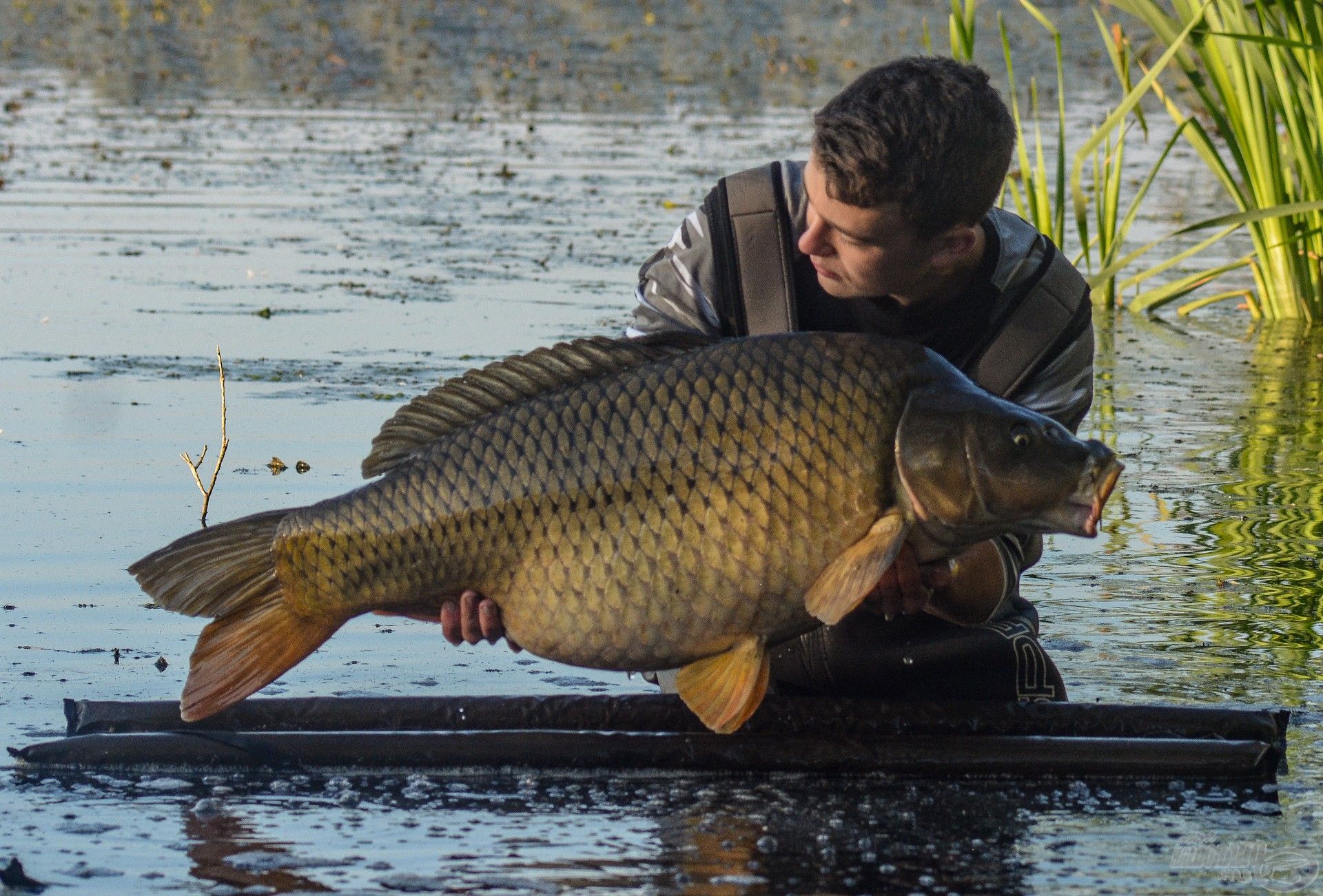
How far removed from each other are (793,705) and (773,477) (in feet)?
2.23

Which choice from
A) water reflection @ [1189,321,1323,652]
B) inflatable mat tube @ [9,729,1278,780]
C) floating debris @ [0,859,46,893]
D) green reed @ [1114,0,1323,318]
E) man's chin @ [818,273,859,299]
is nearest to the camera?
floating debris @ [0,859,46,893]

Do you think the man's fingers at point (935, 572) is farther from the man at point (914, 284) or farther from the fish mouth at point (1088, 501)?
the fish mouth at point (1088, 501)

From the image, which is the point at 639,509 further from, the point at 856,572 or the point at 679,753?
the point at 679,753

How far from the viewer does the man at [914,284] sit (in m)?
3.83

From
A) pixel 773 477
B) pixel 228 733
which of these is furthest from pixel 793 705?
pixel 228 733

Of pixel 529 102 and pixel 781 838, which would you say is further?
pixel 529 102

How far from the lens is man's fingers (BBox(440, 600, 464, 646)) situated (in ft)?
12.1

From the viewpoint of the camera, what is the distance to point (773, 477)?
3432mm

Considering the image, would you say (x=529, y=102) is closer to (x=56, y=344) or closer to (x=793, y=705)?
(x=56, y=344)

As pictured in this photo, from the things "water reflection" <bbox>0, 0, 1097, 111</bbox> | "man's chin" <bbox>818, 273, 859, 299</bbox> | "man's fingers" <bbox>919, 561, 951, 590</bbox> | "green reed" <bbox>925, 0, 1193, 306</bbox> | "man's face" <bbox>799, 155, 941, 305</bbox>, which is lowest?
"man's fingers" <bbox>919, 561, 951, 590</bbox>

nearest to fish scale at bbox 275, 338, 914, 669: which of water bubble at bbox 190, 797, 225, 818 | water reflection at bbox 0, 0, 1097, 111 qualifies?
water bubble at bbox 190, 797, 225, 818

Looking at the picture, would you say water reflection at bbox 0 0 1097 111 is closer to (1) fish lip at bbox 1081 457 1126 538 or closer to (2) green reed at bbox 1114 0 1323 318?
(2) green reed at bbox 1114 0 1323 318

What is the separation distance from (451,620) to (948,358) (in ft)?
3.95

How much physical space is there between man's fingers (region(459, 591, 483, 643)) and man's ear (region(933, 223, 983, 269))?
1106 millimetres
